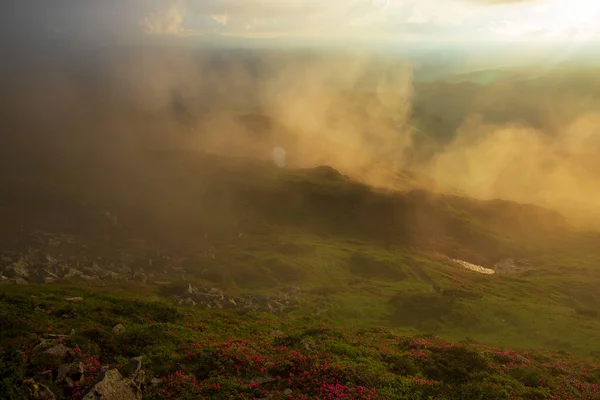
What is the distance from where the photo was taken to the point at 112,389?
2341cm

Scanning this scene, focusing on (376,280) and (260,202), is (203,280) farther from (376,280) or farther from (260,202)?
(260,202)

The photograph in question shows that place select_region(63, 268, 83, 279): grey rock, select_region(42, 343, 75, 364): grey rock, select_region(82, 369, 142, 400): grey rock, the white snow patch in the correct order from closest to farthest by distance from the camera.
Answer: select_region(82, 369, 142, 400): grey rock < select_region(42, 343, 75, 364): grey rock < select_region(63, 268, 83, 279): grey rock < the white snow patch

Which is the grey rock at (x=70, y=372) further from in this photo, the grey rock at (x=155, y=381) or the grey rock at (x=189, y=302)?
the grey rock at (x=189, y=302)

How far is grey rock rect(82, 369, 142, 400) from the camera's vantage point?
22.6 m

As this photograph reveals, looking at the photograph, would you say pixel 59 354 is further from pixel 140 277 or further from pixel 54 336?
pixel 140 277

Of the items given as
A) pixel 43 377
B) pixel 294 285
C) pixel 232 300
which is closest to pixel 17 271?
pixel 232 300

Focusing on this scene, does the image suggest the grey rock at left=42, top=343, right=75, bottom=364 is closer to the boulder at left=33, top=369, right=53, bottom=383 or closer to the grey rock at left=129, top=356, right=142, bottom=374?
the boulder at left=33, top=369, right=53, bottom=383

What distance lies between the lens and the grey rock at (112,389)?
74.1ft

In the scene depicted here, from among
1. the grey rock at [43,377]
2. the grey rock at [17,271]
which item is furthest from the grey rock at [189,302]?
the grey rock at [43,377]

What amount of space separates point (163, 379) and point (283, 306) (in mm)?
56626

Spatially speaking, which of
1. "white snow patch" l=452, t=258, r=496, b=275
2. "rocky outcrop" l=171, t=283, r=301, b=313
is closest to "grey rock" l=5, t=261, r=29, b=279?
"rocky outcrop" l=171, t=283, r=301, b=313

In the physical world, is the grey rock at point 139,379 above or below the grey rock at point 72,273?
above

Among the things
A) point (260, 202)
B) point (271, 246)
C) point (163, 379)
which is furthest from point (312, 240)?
point (163, 379)

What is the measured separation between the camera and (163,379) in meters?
28.3
